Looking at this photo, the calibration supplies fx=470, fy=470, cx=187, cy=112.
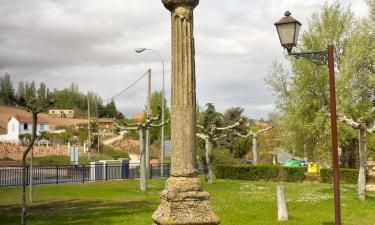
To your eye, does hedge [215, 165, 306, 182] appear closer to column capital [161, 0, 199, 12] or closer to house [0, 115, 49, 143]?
column capital [161, 0, 199, 12]

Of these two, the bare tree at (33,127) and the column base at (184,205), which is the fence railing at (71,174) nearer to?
the bare tree at (33,127)

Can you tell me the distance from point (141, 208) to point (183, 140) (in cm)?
962

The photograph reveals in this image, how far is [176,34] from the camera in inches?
334

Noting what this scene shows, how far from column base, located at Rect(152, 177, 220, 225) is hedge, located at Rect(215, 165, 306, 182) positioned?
89.2 ft

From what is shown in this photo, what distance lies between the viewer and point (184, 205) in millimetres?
8016

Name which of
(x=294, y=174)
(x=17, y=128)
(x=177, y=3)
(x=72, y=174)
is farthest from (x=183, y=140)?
(x=17, y=128)

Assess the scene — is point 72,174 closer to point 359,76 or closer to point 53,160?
point 359,76

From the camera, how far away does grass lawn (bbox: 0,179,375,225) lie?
1437 cm

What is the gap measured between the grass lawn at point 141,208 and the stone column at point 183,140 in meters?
5.71

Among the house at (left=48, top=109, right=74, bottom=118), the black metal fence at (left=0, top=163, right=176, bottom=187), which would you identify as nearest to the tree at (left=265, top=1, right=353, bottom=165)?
the black metal fence at (left=0, top=163, right=176, bottom=187)

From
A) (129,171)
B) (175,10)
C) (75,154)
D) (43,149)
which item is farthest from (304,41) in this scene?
(43,149)

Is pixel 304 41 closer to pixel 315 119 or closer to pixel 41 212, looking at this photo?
pixel 315 119

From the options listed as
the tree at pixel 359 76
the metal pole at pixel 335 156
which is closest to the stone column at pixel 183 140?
the metal pole at pixel 335 156

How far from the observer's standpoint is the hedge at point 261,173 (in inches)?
1348
